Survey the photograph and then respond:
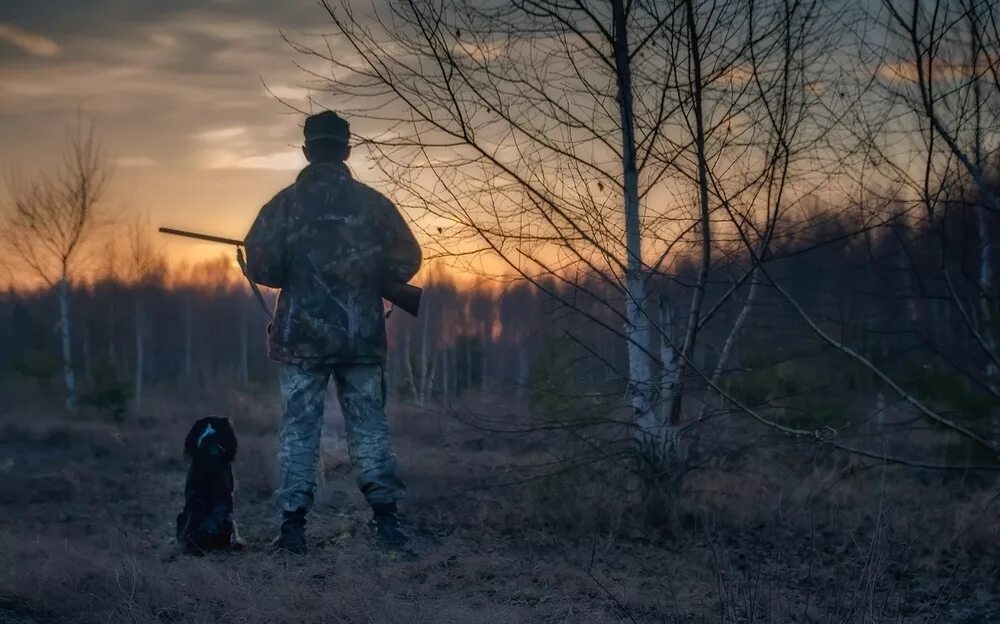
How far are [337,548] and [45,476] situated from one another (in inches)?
225

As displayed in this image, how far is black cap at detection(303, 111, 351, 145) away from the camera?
17.5 feet

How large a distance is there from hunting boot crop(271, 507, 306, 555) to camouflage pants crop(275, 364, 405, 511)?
0.15 m

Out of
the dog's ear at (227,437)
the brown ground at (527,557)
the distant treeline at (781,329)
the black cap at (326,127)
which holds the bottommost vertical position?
the brown ground at (527,557)

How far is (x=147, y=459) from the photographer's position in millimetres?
10883

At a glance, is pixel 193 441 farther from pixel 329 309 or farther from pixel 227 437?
pixel 329 309

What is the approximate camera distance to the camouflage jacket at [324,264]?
519 cm

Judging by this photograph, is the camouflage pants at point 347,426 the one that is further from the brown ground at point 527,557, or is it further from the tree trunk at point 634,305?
the tree trunk at point 634,305

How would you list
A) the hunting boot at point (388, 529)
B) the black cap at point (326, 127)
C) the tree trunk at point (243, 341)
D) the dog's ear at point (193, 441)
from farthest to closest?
the tree trunk at point (243, 341) < the black cap at point (326, 127) < the dog's ear at point (193, 441) < the hunting boot at point (388, 529)

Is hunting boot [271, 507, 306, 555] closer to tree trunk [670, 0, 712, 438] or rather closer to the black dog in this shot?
the black dog

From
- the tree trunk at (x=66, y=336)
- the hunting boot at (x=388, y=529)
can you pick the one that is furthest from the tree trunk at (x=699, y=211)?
the tree trunk at (x=66, y=336)

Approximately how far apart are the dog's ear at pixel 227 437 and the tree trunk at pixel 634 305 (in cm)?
234

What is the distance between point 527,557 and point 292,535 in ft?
4.36

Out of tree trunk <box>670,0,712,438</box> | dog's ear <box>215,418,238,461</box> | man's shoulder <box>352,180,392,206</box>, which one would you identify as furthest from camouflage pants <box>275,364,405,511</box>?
tree trunk <box>670,0,712,438</box>

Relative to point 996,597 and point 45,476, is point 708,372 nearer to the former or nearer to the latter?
point 996,597
